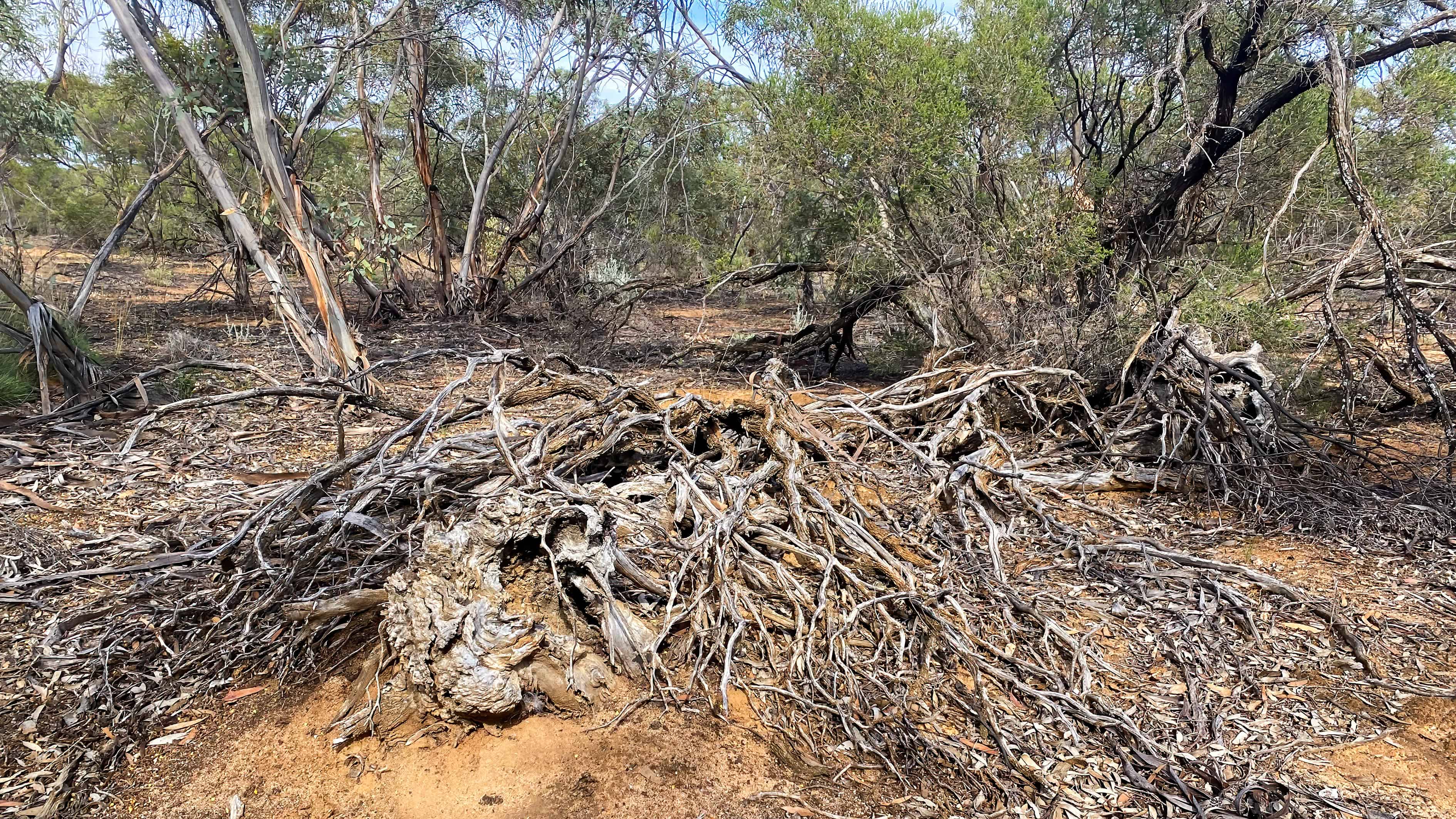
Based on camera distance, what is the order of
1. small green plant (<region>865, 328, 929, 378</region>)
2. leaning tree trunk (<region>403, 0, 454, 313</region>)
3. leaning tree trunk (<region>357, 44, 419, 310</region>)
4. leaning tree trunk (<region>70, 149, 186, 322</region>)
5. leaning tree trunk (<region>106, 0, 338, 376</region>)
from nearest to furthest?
leaning tree trunk (<region>106, 0, 338, 376</region>), leaning tree trunk (<region>70, 149, 186, 322</region>), small green plant (<region>865, 328, 929, 378</region>), leaning tree trunk (<region>403, 0, 454, 313</region>), leaning tree trunk (<region>357, 44, 419, 310</region>)

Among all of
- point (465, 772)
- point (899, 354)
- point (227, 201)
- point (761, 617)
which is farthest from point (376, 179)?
point (465, 772)

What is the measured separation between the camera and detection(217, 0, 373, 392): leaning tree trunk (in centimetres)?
591

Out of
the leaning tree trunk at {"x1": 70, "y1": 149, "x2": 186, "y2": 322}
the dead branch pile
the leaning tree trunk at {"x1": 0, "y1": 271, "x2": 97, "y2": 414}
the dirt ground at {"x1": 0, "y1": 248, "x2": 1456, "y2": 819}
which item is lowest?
the dirt ground at {"x1": 0, "y1": 248, "x2": 1456, "y2": 819}

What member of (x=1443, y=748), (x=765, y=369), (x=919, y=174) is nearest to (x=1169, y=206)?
(x=919, y=174)

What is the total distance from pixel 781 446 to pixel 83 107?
15451 millimetres

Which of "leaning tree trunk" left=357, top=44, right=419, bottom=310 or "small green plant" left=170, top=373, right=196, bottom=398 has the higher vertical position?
"leaning tree trunk" left=357, top=44, right=419, bottom=310

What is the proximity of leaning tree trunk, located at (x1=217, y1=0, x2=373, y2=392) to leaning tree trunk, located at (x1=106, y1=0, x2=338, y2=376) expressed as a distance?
141 millimetres

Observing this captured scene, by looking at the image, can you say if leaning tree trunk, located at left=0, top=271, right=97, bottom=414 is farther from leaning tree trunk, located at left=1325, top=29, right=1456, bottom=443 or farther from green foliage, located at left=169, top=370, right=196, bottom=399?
leaning tree trunk, located at left=1325, top=29, right=1456, bottom=443

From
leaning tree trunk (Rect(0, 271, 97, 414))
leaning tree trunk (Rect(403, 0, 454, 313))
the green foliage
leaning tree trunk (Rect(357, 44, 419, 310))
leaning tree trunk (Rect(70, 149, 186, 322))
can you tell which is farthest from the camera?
leaning tree trunk (Rect(357, 44, 419, 310))

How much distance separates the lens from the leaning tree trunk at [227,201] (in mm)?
5902

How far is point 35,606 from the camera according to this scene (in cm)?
318

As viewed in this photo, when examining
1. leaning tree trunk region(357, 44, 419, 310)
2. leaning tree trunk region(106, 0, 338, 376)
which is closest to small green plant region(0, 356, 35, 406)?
leaning tree trunk region(106, 0, 338, 376)

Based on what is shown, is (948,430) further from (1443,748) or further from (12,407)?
(12,407)

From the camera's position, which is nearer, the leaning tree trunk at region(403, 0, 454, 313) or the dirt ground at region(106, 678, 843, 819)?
the dirt ground at region(106, 678, 843, 819)
